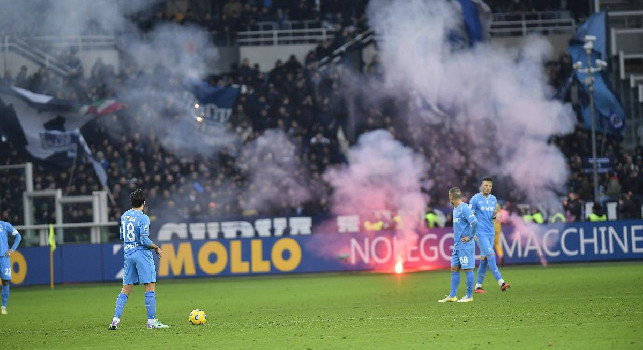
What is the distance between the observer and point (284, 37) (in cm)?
3606

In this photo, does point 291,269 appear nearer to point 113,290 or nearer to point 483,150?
point 113,290

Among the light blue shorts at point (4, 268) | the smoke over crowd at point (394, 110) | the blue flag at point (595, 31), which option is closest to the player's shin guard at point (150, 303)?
the light blue shorts at point (4, 268)

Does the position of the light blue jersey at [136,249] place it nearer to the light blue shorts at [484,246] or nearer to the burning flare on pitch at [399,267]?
the light blue shorts at [484,246]

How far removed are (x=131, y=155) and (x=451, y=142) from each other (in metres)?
10.1

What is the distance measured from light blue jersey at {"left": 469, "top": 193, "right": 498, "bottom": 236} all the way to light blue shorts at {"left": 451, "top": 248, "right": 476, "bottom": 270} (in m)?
1.71

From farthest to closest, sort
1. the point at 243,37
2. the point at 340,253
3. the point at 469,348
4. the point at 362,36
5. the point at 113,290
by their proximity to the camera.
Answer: the point at 243,37, the point at 362,36, the point at 340,253, the point at 113,290, the point at 469,348

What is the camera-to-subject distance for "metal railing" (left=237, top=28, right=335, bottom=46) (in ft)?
116

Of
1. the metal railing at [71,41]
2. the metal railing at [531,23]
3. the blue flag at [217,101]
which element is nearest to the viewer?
the blue flag at [217,101]

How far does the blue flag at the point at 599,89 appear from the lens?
33781mm

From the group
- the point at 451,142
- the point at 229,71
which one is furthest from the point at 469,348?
the point at 229,71

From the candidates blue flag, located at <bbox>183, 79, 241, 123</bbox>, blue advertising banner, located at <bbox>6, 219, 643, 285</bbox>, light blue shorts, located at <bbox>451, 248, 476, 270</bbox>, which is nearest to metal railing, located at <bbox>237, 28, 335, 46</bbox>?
blue flag, located at <bbox>183, 79, 241, 123</bbox>

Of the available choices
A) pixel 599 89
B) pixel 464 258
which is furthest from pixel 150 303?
pixel 599 89

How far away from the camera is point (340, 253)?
2838 centimetres

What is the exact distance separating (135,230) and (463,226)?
5982 mm
